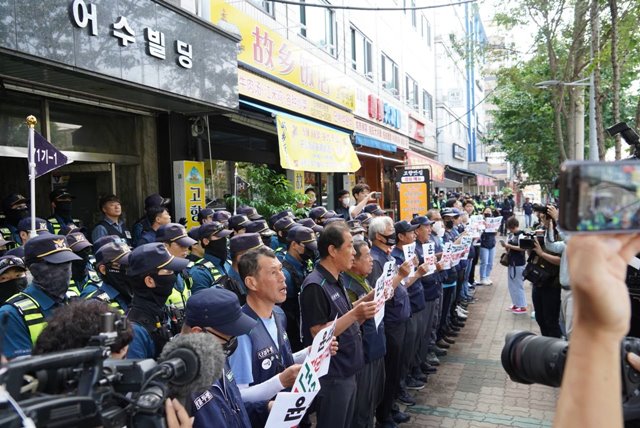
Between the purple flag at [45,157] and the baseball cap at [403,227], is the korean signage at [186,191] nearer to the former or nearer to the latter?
the purple flag at [45,157]

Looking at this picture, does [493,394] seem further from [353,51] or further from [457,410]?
[353,51]

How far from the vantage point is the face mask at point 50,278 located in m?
3.11

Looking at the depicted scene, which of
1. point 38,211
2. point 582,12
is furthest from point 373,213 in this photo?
point 582,12

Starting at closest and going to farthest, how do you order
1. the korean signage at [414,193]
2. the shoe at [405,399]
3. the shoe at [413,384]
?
the shoe at [405,399]
the shoe at [413,384]
the korean signage at [414,193]

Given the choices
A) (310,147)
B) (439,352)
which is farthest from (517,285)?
(310,147)

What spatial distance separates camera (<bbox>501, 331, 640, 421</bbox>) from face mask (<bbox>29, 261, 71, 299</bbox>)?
268 cm

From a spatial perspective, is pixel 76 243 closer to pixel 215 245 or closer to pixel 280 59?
pixel 215 245

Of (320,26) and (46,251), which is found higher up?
(320,26)

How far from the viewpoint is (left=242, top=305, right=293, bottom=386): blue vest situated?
9.33 feet

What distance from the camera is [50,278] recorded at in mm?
3139

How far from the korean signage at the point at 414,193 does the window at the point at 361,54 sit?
6.31m

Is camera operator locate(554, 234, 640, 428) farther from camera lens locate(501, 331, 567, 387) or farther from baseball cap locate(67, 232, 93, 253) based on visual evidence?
baseball cap locate(67, 232, 93, 253)

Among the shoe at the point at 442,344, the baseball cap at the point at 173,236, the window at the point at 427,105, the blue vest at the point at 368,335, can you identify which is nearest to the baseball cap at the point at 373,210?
the shoe at the point at 442,344

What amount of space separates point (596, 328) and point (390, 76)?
823 inches
